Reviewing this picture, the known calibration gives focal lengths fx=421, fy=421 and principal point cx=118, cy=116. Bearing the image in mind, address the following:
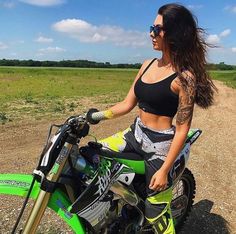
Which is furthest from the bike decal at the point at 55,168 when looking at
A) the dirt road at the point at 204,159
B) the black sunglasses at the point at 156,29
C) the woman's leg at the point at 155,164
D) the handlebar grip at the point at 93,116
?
the dirt road at the point at 204,159

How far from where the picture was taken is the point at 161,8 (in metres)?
3.74

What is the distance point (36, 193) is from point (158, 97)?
4.46ft

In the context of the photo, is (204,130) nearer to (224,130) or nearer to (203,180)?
(224,130)

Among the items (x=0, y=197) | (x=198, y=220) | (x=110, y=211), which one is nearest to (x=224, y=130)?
(x=198, y=220)

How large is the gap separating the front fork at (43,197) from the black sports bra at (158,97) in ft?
3.24

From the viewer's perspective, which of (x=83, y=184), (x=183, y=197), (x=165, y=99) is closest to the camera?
(x=83, y=184)

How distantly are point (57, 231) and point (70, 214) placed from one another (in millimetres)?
1882

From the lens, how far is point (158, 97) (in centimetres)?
379

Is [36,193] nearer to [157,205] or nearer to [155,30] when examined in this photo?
[157,205]

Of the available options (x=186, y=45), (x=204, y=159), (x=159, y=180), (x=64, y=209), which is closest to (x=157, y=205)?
(x=159, y=180)

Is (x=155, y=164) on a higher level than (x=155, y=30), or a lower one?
lower

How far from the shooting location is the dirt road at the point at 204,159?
6.06 meters

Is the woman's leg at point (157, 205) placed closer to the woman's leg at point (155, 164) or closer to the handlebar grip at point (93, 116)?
the woman's leg at point (155, 164)

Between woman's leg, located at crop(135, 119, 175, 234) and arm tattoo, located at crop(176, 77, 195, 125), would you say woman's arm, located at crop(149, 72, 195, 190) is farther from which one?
woman's leg, located at crop(135, 119, 175, 234)
